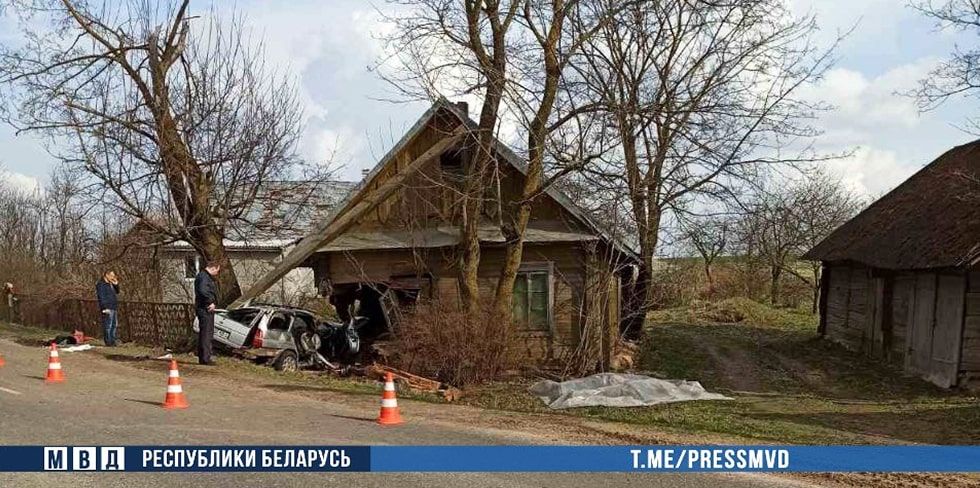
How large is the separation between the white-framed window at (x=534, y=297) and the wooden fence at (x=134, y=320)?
26.1ft

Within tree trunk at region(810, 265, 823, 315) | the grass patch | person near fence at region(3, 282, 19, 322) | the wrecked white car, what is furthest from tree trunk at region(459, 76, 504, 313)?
tree trunk at region(810, 265, 823, 315)

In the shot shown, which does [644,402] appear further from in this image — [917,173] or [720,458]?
[917,173]

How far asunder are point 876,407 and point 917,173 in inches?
523

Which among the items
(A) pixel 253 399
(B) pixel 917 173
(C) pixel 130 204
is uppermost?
(B) pixel 917 173

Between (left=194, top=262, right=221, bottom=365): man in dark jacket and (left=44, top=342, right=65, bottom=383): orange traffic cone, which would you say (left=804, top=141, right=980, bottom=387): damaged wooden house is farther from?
(left=44, top=342, right=65, bottom=383): orange traffic cone

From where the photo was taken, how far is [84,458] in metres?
7.90

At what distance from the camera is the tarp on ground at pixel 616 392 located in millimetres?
13414

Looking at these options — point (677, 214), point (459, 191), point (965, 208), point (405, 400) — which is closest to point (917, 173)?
point (965, 208)

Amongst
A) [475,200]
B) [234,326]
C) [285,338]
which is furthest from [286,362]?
[475,200]

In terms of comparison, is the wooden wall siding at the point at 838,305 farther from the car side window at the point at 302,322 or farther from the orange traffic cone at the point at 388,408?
Result: the orange traffic cone at the point at 388,408

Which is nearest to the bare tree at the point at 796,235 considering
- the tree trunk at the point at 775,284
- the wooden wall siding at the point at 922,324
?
the tree trunk at the point at 775,284

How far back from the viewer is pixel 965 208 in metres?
17.8

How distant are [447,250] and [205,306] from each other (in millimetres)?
5542

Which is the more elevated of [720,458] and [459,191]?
[459,191]
